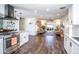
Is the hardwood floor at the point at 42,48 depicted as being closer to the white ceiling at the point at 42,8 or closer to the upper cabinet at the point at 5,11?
the upper cabinet at the point at 5,11

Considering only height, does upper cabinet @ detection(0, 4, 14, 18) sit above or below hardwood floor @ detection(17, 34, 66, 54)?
above

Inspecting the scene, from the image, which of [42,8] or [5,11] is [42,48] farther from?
[5,11]

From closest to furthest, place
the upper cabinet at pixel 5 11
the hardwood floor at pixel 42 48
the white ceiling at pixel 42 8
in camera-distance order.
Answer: the upper cabinet at pixel 5 11
the hardwood floor at pixel 42 48
the white ceiling at pixel 42 8

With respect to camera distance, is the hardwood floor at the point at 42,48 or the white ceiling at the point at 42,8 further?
the white ceiling at the point at 42,8

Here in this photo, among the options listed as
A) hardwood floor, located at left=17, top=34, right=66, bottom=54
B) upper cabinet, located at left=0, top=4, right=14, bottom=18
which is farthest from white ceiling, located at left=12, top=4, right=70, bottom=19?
hardwood floor, located at left=17, top=34, right=66, bottom=54

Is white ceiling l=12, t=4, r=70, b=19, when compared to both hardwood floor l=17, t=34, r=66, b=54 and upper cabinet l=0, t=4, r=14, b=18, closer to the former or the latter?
upper cabinet l=0, t=4, r=14, b=18

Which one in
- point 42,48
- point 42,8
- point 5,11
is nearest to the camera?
point 5,11

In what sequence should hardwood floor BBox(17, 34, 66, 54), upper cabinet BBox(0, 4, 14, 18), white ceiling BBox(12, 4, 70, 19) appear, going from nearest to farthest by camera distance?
upper cabinet BBox(0, 4, 14, 18), hardwood floor BBox(17, 34, 66, 54), white ceiling BBox(12, 4, 70, 19)

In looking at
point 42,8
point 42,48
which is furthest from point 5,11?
point 42,48

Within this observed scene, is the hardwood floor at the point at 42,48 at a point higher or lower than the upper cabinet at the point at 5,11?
lower

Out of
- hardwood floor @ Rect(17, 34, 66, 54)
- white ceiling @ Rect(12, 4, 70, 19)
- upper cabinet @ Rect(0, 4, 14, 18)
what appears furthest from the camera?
white ceiling @ Rect(12, 4, 70, 19)

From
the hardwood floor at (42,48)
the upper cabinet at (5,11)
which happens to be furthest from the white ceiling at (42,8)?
the hardwood floor at (42,48)
